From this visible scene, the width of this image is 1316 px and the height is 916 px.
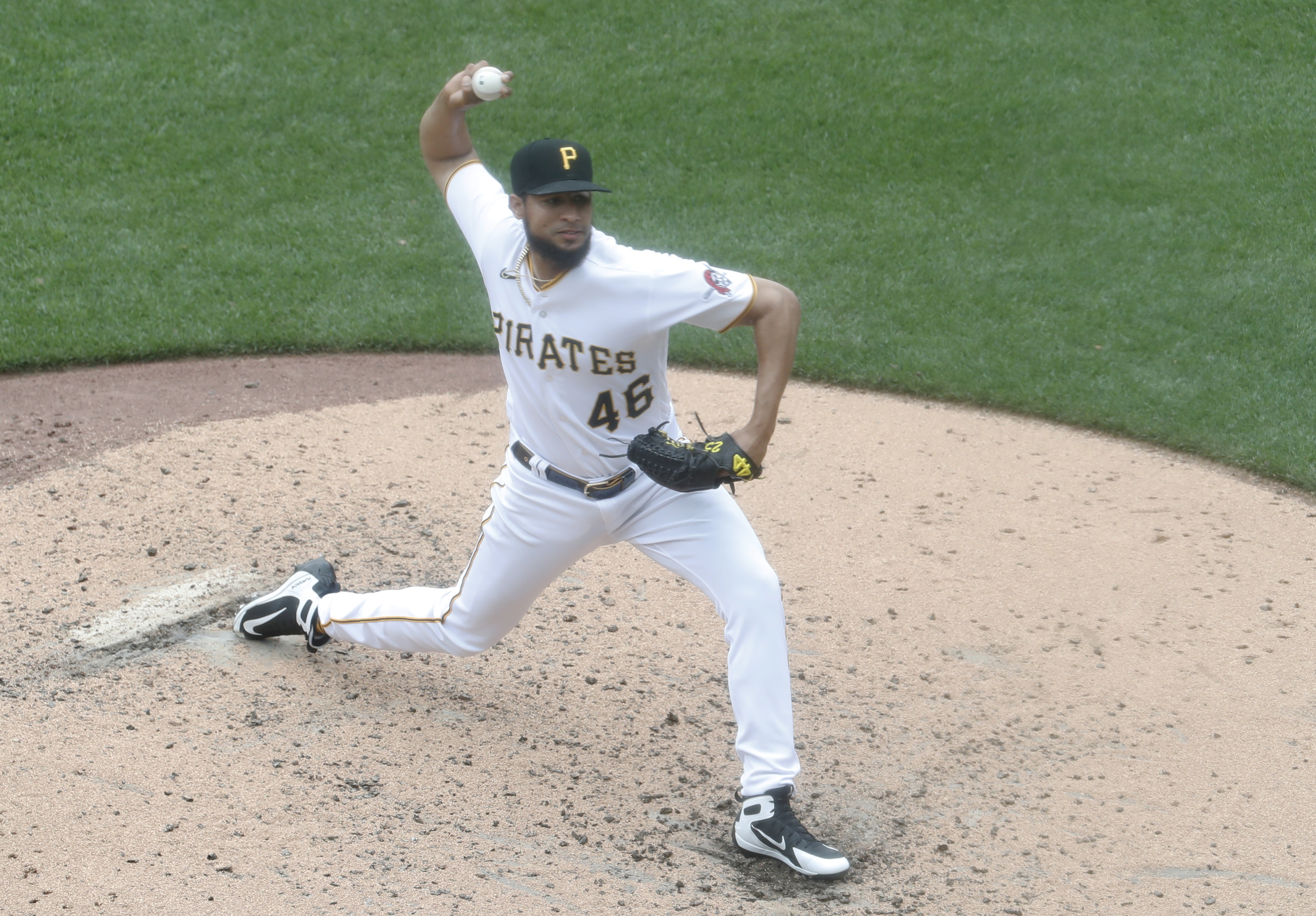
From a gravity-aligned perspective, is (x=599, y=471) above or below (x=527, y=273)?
below

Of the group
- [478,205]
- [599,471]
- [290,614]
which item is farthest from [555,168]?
[290,614]

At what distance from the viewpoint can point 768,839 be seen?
3529mm

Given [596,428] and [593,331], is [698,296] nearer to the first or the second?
[593,331]

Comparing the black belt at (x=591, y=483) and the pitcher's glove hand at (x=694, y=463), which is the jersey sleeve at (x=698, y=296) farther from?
the black belt at (x=591, y=483)

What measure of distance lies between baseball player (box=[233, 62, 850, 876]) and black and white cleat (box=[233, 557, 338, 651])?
423 mm

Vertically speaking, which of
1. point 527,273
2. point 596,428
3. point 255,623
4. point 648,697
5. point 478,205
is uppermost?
point 478,205

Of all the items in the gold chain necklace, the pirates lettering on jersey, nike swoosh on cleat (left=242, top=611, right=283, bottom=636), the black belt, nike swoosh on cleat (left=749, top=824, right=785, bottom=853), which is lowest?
nike swoosh on cleat (left=242, top=611, right=283, bottom=636)

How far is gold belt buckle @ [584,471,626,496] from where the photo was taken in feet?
12.5

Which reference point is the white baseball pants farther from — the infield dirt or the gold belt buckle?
the infield dirt

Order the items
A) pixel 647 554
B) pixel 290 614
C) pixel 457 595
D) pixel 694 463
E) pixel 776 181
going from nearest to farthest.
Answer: pixel 694 463, pixel 647 554, pixel 457 595, pixel 290 614, pixel 776 181

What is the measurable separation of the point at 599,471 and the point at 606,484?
50 mm

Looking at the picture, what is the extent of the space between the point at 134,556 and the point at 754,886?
2.98 meters

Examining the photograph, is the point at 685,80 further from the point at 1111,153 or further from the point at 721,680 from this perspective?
the point at 721,680

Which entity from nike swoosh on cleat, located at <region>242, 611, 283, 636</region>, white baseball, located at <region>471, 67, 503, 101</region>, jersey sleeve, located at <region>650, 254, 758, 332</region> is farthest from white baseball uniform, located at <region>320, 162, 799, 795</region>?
nike swoosh on cleat, located at <region>242, 611, 283, 636</region>
